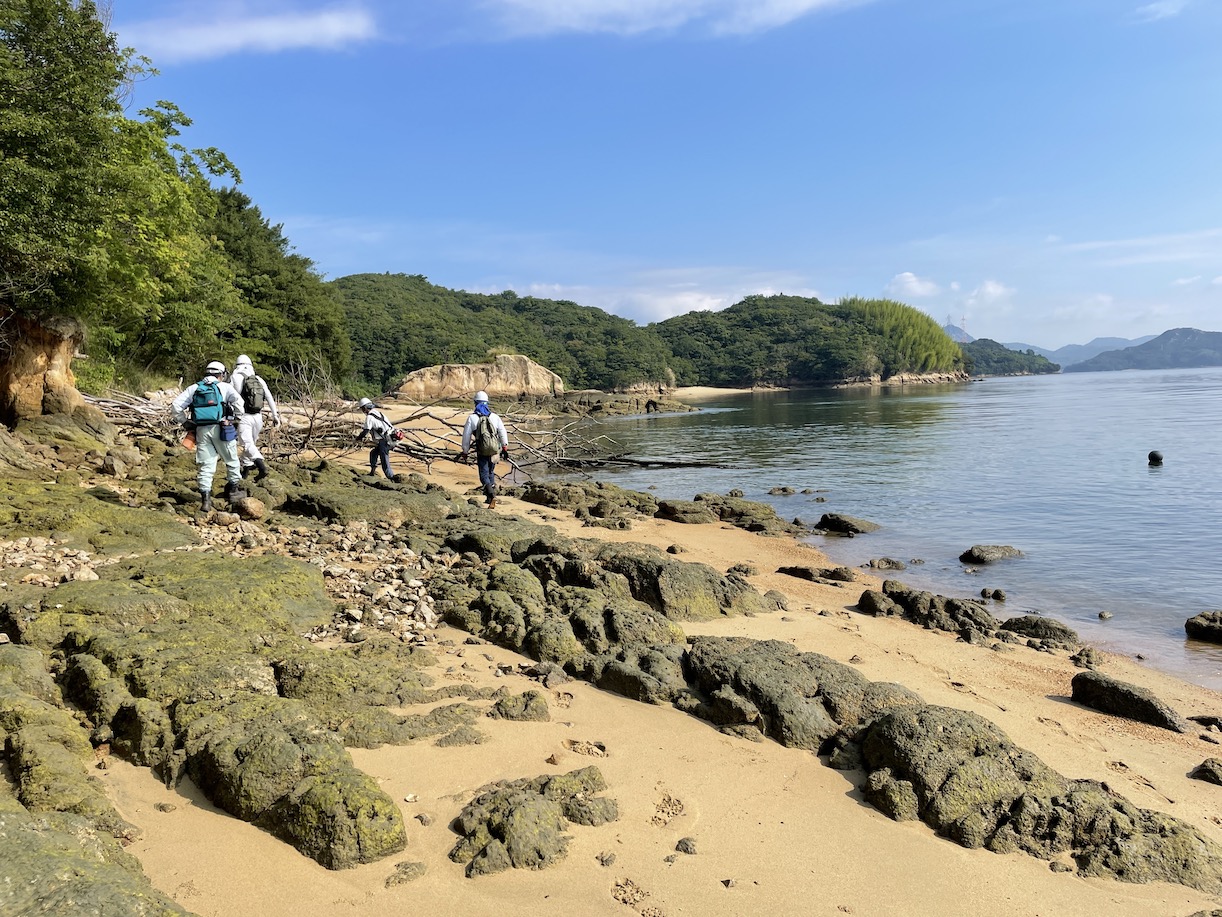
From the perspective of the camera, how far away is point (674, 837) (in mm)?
4055

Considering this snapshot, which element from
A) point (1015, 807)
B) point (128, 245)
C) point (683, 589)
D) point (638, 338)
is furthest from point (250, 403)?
point (638, 338)

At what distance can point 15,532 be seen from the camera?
24.5ft

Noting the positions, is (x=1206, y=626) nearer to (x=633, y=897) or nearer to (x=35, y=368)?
(x=633, y=897)

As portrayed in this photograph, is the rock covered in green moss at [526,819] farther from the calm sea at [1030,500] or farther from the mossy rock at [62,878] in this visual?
the calm sea at [1030,500]

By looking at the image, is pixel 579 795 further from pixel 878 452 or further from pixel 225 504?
pixel 878 452

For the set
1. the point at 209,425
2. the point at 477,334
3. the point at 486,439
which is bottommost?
the point at 486,439

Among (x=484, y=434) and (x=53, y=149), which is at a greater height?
(x=53, y=149)

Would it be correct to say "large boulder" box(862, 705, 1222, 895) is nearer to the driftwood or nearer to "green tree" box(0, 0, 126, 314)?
the driftwood

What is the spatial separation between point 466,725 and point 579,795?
106 cm

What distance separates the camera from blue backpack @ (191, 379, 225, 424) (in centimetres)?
978

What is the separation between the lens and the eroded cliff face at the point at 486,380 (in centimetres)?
7156

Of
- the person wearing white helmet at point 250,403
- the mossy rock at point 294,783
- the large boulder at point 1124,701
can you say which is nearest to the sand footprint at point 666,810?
the mossy rock at point 294,783

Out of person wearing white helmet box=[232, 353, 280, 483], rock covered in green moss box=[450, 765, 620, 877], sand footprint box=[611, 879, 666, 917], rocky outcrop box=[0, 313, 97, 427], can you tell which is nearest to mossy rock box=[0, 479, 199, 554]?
person wearing white helmet box=[232, 353, 280, 483]

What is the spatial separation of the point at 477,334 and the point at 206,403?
91932 mm
